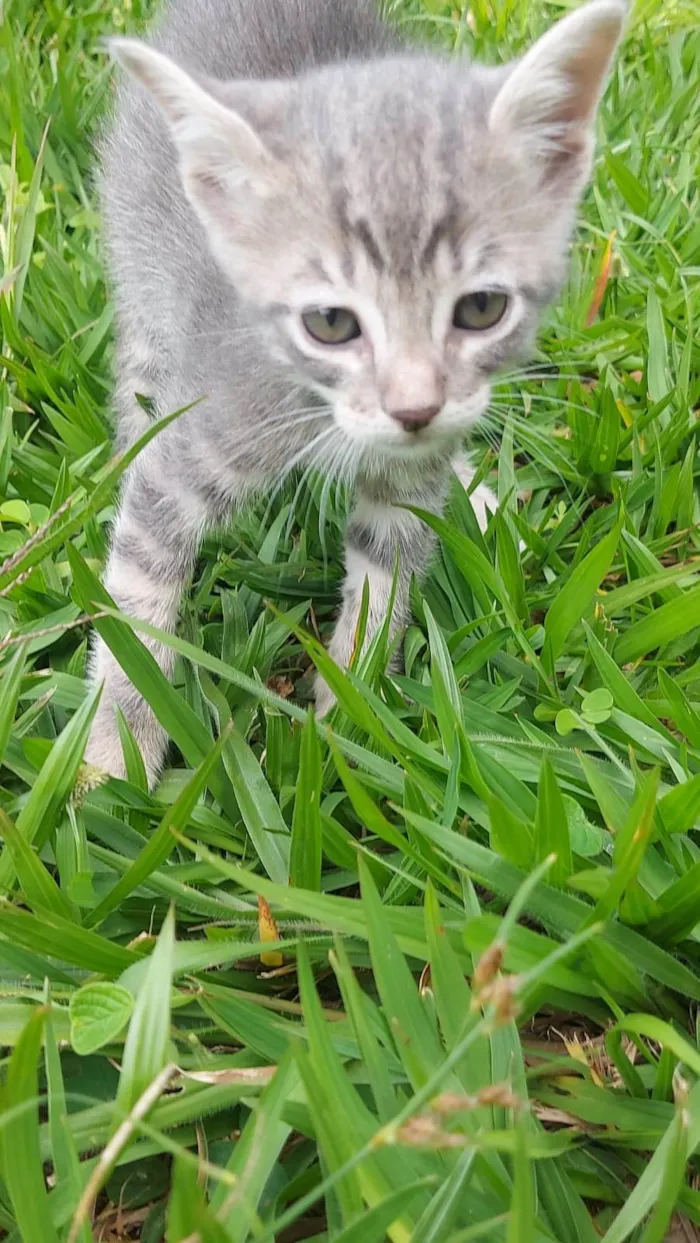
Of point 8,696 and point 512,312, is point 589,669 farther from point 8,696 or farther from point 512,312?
point 8,696

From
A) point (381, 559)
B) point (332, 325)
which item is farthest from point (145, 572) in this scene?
point (332, 325)

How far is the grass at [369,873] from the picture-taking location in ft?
2.17

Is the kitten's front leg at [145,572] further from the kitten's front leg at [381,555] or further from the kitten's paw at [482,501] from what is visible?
the kitten's paw at [482,501]

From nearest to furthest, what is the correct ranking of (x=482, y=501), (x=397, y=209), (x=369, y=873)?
1. (x=369, y=873)
2. (x=397, y=209)
3. (x=482, y=501)

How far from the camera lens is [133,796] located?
39.3 inches

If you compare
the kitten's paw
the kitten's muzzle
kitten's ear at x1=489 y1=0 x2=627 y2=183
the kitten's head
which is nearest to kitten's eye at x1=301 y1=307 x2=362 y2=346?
the kitten's head

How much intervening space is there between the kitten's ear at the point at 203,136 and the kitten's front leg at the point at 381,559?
0.45 m

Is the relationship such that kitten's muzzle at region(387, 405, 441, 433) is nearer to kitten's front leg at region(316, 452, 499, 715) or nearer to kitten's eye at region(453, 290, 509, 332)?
kitten's eye at region(453, 290, 509, 332)

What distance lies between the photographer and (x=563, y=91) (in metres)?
0.94

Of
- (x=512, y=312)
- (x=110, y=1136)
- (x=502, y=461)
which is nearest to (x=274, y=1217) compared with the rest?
(x=110, y=1136)

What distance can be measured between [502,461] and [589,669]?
16.6 inches

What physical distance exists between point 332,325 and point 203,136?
232 mm

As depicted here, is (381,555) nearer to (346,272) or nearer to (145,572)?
(145,572)

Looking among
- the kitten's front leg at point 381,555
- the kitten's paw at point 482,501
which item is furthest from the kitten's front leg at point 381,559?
the kitten's paw at point 482,501
